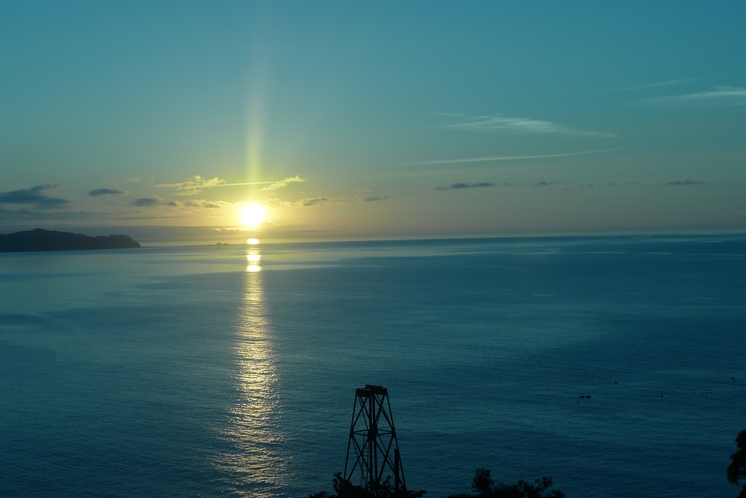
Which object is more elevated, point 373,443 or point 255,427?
point 373,443

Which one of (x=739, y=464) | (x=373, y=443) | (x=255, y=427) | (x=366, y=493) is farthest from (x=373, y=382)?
(x=739, y=464)

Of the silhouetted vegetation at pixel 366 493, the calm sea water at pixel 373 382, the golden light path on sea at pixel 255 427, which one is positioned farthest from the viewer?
the calm sea water at pixel 373 382

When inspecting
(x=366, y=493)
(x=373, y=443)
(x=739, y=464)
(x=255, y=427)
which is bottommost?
(x=255, y=427)

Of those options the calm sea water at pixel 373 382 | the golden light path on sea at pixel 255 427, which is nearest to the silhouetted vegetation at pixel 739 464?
the calm sea water at pixel 373 382

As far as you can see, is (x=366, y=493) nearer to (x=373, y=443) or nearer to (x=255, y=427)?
(x=373, y=443)

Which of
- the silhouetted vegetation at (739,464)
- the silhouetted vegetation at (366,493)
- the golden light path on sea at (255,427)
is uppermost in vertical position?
the silhouetted vegetation at (739,464)

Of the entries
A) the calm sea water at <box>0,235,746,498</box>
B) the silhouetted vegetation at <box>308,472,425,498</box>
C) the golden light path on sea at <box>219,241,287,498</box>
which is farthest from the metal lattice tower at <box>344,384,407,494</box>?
the golden light path on sea at <box>219,241,287,498</box>

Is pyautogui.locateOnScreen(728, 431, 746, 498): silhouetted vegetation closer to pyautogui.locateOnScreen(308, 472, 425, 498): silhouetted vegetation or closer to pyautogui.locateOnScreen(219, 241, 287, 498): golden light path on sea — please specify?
pyautogui.locateOnScreen(308, 472, 425, 498): silhouetted vegetation

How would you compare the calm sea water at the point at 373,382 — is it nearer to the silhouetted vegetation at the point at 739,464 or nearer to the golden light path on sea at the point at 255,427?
the golden light path on sea at the point at 255,427

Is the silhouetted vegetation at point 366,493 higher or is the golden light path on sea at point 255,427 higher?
the silhouetted vegetation at point 366,493
